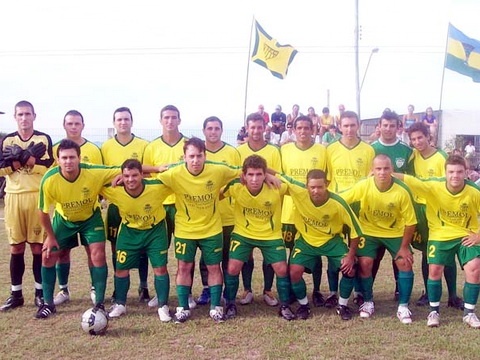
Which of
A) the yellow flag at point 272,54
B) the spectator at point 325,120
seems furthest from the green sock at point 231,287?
the yellow flag at point 272,54

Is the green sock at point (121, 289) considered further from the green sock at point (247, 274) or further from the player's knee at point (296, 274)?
the player's knee at point (296, 274)

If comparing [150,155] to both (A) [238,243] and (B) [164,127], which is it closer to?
(B) [164,127]

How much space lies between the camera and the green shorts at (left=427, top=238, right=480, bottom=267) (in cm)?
511

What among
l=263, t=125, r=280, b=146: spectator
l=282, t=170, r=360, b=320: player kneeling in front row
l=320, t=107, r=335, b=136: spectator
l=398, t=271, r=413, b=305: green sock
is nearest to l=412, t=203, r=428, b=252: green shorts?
l=398, t=271, r=413, b=305: green sock

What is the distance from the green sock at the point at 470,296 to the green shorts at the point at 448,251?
24 centimetres

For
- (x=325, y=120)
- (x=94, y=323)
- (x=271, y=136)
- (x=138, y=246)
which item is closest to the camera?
(x=94, y=323)

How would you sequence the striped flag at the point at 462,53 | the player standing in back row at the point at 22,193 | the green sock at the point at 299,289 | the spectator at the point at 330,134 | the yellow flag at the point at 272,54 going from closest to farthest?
the green sock at the point at 299,289 < the player standing in back row at the point at 22,193 < the spectator at the point at 330,134 < the striped flag at the point at 462,53 < the yellow flag at the point at 272,54

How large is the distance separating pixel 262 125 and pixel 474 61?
1239cm

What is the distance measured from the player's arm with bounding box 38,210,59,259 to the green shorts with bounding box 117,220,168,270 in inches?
25.3

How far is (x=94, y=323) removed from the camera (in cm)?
470

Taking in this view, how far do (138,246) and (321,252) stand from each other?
191cm

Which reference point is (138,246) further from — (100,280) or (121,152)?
(121,152)

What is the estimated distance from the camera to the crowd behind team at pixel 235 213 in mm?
5207

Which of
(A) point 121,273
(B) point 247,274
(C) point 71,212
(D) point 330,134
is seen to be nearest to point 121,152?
(C) point 71,212
